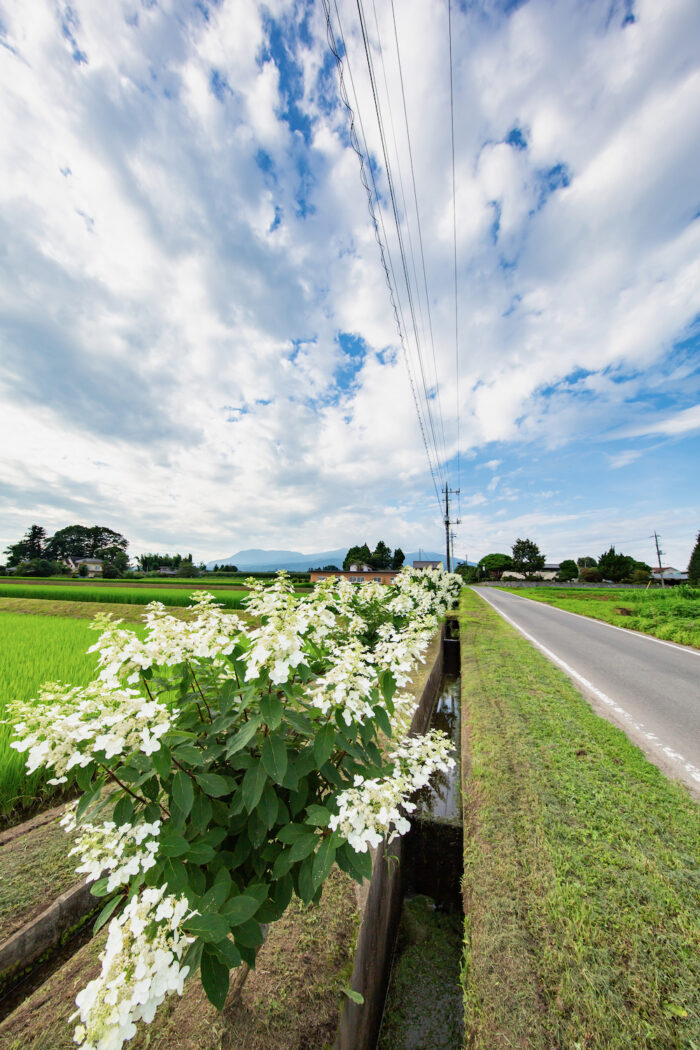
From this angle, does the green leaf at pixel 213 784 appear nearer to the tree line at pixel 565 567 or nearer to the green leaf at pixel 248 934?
the green leaf at pixel 248 934

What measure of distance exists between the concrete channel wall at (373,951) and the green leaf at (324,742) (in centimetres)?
98

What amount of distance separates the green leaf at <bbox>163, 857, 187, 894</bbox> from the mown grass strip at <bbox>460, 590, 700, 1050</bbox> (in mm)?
1891

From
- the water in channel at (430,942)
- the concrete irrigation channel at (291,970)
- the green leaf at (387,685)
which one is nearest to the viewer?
the concrete irrigation channel at (291,970)

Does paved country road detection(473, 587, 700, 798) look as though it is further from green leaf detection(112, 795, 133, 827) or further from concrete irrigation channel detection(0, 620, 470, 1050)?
green leaf detection(112, 795, 133, 827)

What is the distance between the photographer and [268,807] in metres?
1.55

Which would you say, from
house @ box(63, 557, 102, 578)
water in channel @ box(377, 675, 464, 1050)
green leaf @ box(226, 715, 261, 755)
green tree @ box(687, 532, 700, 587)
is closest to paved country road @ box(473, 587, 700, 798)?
water in channel @ box(377, 675, 464, 1050)

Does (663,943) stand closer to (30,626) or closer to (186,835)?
(186,835)

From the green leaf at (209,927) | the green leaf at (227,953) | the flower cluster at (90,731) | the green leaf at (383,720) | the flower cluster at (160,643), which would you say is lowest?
the green leaf at (227,953)

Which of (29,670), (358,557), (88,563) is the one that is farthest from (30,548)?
(29,670)

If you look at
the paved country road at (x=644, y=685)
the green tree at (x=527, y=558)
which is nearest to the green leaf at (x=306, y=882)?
the paved country road at (x=644, y=685)

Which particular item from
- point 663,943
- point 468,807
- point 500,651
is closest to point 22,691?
point 468,807

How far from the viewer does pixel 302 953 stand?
7.34 ft

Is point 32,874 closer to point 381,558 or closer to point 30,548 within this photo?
point 381,558

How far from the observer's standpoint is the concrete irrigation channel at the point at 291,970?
1852 millimetres
